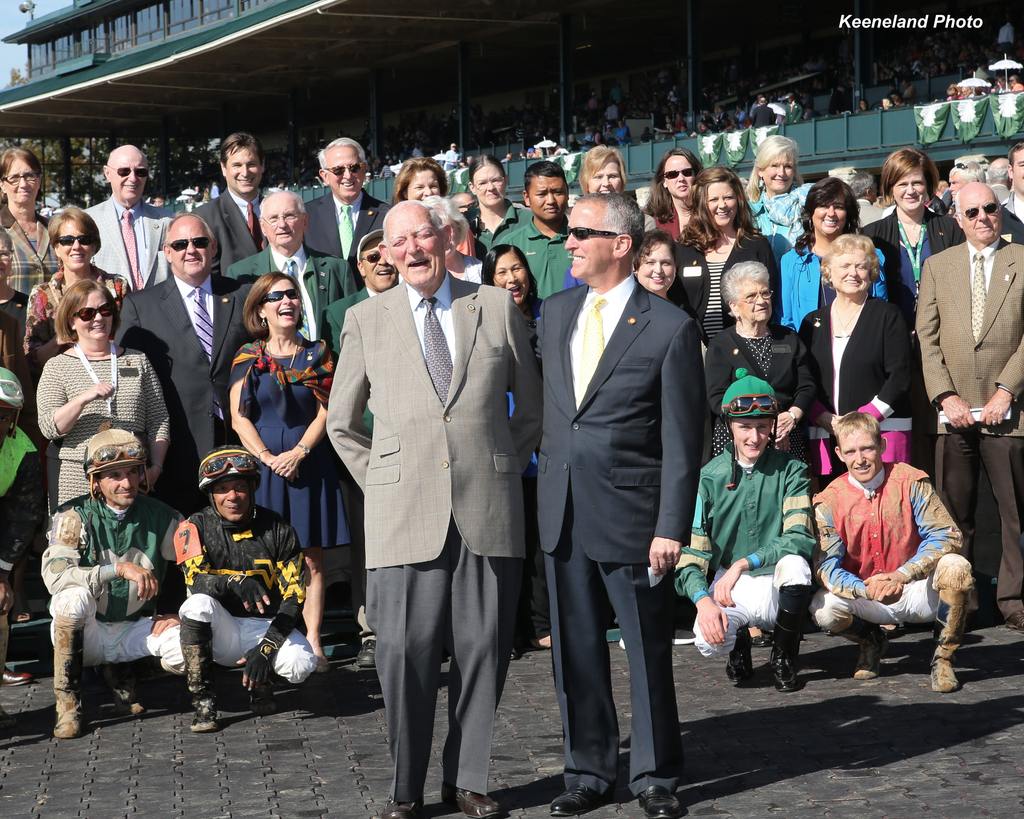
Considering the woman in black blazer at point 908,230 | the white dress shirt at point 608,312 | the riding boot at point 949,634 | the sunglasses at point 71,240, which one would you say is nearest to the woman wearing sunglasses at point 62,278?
the sunglasses at point 71,240

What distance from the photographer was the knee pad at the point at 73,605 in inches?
275

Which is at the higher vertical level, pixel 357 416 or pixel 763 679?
pixel 357 416

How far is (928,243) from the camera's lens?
9.05m

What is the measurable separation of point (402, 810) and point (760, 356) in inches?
148

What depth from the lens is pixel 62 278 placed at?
8.87 meters

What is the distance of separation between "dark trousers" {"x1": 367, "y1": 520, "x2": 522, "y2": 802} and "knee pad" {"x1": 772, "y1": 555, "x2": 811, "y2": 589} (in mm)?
2033

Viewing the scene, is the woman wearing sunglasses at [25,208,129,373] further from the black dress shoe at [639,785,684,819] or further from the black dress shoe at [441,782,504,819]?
the black dress shoe at [639,785,684,819]

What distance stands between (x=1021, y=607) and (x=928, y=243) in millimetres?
2172

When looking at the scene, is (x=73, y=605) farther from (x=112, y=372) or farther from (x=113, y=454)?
(x=112, y=372)

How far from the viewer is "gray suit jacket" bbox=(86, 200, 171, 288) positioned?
31.3 ft

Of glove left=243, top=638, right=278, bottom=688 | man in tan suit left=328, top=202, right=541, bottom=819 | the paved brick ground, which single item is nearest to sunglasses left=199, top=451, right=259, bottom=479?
glove left=243, top=638, right=278, bottom=688

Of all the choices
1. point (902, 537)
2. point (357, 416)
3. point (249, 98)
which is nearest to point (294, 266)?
point (357, 416)

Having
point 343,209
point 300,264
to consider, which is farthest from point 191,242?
point 343,209

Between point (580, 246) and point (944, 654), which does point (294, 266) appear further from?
point (944, 654)
